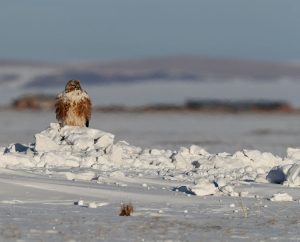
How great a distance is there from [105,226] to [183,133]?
24.6 metres

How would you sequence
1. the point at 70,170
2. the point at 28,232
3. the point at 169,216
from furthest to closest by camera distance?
1. the point at 70,170
2. the point at 169,216
3. the point at 28,232

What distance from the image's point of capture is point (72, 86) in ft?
56.3

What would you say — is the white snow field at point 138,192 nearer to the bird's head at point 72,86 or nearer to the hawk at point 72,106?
the hawk at point 72,106

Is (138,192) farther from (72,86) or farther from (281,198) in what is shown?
(72,86)

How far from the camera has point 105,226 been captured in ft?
32.3

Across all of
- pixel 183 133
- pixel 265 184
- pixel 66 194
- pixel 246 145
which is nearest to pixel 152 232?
pixel 66 194

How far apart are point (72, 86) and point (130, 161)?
7.69 feet

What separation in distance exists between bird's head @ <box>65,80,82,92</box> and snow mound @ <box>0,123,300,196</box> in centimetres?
67

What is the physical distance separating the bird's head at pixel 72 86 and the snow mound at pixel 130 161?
2.19 ft

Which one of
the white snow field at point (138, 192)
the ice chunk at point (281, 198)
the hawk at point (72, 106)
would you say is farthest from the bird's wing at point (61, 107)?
the ice chunk at point (281, 198)

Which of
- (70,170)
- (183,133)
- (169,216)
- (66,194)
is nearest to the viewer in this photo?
(169,216)

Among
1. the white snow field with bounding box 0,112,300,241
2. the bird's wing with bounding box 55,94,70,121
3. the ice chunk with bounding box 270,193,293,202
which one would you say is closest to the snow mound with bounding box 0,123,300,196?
the white snow field with bounding box 0,112,300,241

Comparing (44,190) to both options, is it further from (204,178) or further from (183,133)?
(183,133)

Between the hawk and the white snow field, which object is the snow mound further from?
the hawk
